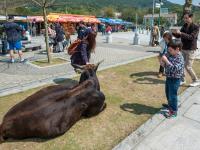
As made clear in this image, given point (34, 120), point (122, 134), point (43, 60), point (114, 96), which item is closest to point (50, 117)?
point (34, 120)

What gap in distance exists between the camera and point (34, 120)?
428 cm

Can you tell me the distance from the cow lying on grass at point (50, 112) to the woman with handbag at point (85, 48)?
1806 mm

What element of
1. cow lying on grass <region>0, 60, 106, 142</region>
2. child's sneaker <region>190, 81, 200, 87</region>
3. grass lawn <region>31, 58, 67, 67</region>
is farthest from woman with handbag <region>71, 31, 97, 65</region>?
grass lawn <region>31, 58, 67, 67</region>

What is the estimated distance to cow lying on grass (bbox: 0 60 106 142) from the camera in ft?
14.0

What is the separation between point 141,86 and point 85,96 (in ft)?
9.67

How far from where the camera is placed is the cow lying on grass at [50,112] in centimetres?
428

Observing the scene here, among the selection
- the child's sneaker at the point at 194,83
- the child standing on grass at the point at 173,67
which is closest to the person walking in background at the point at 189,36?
the child's sneaker at the point at 194,83

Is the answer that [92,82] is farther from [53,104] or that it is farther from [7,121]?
[7,121]

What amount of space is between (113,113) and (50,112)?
5.07 feet

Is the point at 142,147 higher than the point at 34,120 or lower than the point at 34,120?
lower

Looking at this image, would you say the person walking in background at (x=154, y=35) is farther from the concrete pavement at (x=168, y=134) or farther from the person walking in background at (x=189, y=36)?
the concrete pavement at (x=168, y=134)

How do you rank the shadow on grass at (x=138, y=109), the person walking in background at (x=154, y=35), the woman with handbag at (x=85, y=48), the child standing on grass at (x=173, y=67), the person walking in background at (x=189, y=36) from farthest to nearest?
the person walking in background at (x=154, y=35), the person walking in background at (x=189, y=36), the woman with handbag at (x=85, y=48), the shadow on grass at (x=138, y=109), the child standing on grass at (x=173, y=67)

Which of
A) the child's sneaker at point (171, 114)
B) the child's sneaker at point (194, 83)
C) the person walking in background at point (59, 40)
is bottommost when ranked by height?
the child's sneaker at point (171, 114)

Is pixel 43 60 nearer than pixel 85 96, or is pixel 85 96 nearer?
pixel 85 96
